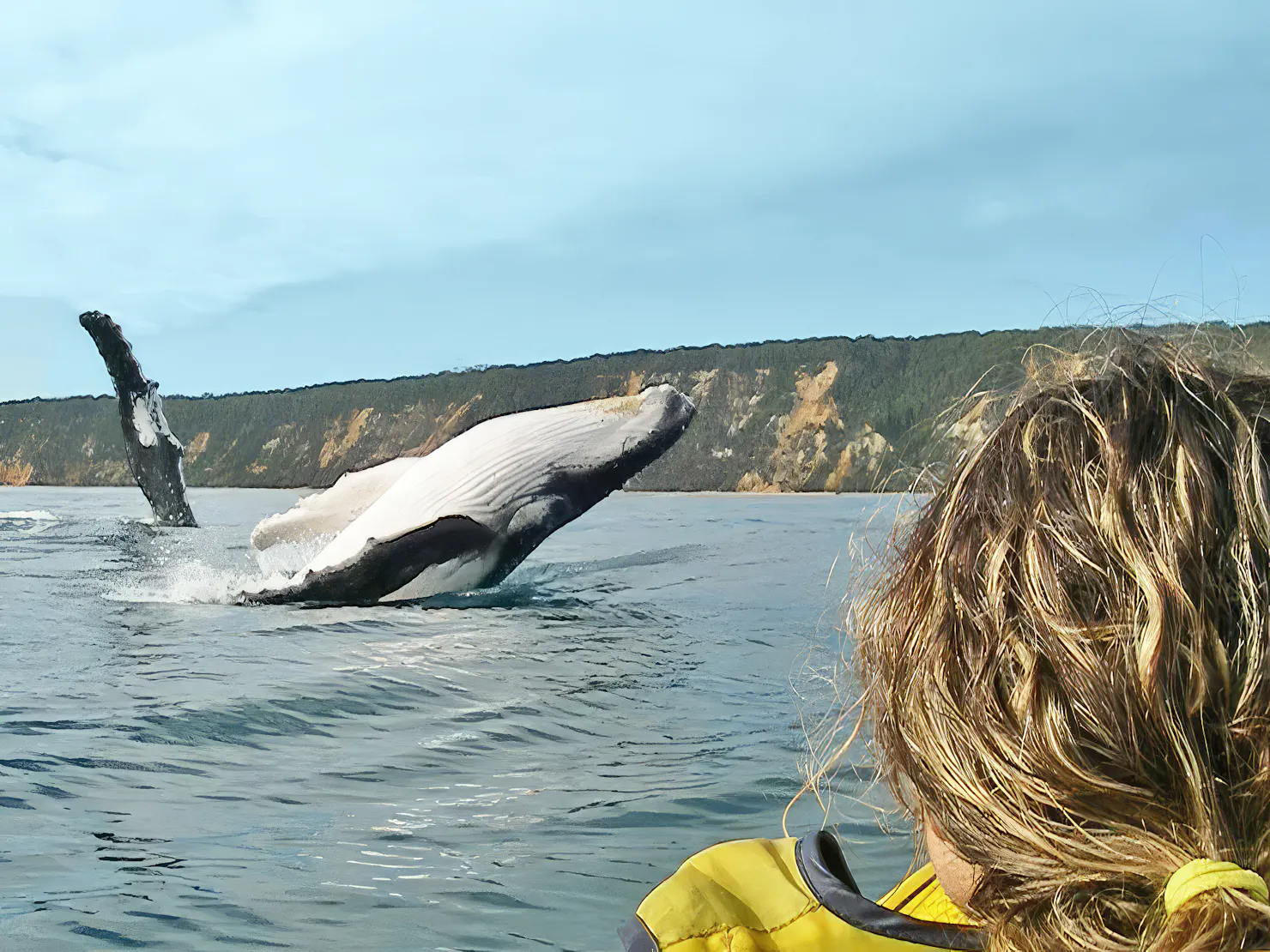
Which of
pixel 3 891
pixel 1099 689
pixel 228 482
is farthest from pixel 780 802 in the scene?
pixel 228 482

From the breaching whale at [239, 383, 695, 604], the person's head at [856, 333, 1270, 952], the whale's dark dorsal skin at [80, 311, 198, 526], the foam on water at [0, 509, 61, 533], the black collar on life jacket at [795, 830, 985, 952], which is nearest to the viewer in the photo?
the person's head at [856, 333, 1270, 952]

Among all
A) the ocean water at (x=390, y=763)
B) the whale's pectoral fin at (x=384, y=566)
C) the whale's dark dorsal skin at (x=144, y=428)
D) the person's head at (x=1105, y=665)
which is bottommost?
the ocean water at (x=390, y=763)

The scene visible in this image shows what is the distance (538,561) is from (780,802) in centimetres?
944

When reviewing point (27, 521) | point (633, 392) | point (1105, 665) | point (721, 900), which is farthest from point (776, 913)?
point (633, 392)

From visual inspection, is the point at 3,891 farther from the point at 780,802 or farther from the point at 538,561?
the point at 538,561

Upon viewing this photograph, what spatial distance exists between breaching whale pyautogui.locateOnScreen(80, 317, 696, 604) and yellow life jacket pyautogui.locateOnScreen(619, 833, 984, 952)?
7969 mm

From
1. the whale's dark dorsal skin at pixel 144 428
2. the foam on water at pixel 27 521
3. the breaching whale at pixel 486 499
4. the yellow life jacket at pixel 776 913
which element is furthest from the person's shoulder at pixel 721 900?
A: the foam on water at pixel 27 521

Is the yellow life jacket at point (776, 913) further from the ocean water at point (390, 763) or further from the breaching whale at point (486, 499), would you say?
the breaching whale at point (486, 499)

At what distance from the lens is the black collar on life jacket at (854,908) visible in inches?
42.3

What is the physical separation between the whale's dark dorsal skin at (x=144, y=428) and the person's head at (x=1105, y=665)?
18.2 meters

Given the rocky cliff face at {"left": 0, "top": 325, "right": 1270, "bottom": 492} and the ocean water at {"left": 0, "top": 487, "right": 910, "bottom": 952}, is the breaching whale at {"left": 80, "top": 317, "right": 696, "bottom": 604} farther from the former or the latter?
the rocky cliff face at {"left": 0, "top": 325, "right": 1270, "bottom": 492}

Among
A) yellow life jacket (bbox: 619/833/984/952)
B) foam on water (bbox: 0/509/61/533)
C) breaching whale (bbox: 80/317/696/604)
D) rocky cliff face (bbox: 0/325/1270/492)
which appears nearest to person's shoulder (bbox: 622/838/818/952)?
yellow life jacket (bbox: 619/833/984/952)

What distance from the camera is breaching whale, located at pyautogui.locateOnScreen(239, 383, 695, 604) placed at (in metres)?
9.05

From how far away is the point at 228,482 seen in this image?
84.0 metres
